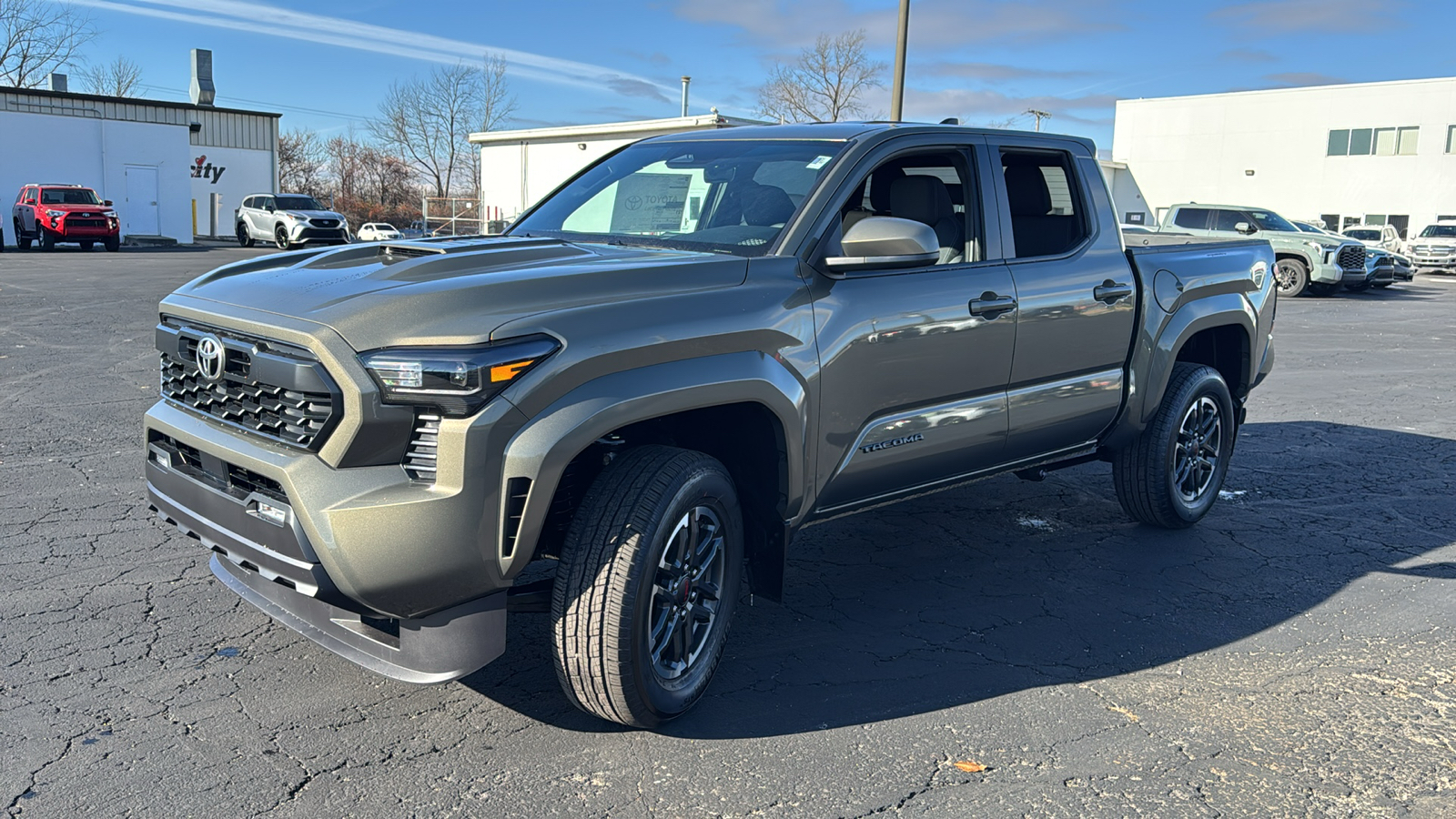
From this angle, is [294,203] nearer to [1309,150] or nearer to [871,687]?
[871,687]

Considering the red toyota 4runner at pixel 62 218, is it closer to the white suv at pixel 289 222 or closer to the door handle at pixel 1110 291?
the white suv at pixel 289 222

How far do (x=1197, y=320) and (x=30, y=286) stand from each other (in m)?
17.7

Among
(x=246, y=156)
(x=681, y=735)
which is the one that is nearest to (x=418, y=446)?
(x=681, y=735)

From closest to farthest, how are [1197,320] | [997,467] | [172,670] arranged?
[172,670] < [997,467] < [1197,320]

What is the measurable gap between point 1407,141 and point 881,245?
49455mm

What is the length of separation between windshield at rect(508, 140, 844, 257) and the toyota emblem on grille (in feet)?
4.67

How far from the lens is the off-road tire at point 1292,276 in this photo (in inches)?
899

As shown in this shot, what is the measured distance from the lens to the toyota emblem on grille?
3195 mm

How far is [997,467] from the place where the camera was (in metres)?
4.64

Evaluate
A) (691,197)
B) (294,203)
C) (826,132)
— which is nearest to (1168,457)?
(826,132)

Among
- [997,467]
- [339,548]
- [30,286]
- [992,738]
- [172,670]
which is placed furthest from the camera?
[30,286]

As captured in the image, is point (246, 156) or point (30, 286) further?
point (246, 156)

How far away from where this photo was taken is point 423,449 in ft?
9.35

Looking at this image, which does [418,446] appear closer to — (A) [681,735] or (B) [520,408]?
(B) [520,408]
